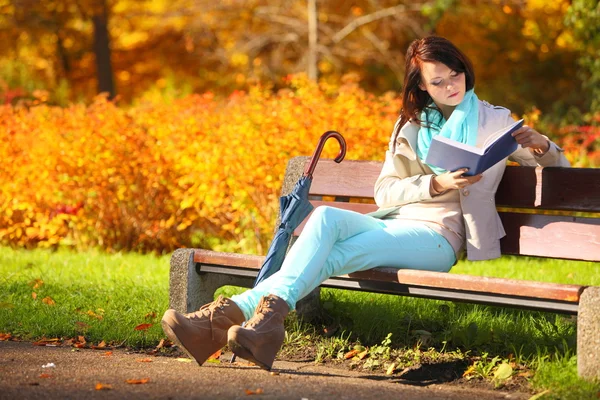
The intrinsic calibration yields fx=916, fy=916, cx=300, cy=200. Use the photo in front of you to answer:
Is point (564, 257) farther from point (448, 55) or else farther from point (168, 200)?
point (168, 200)

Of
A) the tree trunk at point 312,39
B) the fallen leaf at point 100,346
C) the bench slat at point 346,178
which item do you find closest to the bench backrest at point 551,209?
the bench slat at point 346,178

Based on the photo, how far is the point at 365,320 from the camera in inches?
172

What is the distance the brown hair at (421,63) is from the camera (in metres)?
3.88

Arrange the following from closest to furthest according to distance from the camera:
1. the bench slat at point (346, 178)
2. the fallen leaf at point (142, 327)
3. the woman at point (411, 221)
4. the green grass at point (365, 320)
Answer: the woman at point (411, 221)
the green grass at point (365, 320)
the bench slat at point (346, 178)
the fallen leaf at point (142, 327)

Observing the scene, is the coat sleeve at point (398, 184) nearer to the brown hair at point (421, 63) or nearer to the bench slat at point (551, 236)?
the brown hair at point (421, 63)

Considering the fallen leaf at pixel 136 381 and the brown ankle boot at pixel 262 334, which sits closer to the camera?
the brown ankle boot at pixel 262 334

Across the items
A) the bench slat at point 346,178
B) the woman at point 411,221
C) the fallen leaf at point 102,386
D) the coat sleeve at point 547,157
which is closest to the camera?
the fallen leaf at point 102,386

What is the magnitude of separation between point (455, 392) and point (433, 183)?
861 millimetres

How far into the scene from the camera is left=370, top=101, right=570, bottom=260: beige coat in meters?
3.81

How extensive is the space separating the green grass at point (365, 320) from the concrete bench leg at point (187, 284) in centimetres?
31

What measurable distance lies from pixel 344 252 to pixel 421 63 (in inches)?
36.0

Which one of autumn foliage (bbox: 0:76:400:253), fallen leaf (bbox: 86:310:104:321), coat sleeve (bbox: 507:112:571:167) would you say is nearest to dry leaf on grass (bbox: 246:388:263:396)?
coat sleeve (bbox: 507:112:571:167)

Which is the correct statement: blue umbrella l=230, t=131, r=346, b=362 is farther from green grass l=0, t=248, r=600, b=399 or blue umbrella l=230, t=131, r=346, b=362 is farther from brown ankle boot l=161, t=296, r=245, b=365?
green grass l=0, t=248, r=600, b=399

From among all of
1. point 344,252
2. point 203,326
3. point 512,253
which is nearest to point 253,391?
point 203,326
